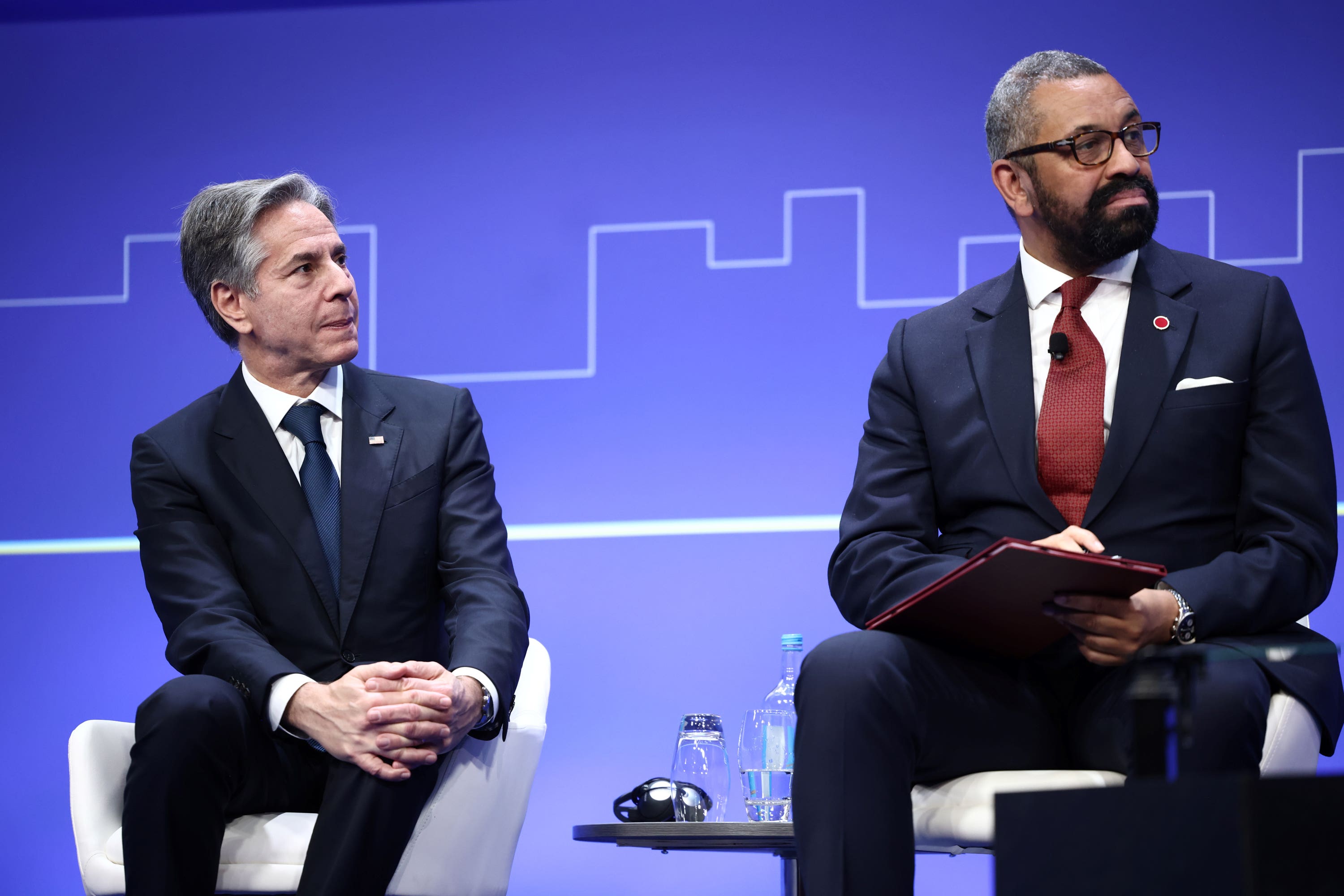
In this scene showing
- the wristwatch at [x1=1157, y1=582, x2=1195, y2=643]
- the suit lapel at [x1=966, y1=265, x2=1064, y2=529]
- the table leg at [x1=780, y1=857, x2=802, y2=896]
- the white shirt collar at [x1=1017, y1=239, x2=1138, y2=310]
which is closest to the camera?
the wristwatch at [x1=1157, y1=582, x2=1195, y2=643]

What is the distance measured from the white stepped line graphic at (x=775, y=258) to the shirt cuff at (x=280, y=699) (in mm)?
1272

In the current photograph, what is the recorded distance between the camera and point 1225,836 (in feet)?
3.36

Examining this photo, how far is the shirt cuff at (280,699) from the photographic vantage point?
2117 millimetres

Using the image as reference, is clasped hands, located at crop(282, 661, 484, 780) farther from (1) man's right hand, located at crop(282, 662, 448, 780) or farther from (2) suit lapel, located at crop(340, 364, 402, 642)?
(2) suit lapel, located at crop(340, 364, 402, 642)

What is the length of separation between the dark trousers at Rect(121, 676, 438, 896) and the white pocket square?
127cm

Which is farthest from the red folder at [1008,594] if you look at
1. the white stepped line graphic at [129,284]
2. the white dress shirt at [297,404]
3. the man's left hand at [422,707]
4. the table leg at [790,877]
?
the white stepped line graphic at [129,284]

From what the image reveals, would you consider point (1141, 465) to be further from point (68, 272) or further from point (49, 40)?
point (49, 40)

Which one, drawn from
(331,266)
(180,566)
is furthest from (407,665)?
(331,266)

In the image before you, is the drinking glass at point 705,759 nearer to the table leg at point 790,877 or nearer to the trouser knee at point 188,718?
the table leg at point 790,877

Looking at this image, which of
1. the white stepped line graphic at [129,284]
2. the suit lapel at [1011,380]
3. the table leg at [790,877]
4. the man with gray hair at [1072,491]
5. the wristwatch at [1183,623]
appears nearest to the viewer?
the man with gray hair at [1072,491]

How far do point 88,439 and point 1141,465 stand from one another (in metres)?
2.76

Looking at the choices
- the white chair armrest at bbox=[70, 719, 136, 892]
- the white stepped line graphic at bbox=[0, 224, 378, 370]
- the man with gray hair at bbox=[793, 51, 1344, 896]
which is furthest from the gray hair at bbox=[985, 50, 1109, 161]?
the white stepped line graphic at bbox=[0, 224, 378, 370]

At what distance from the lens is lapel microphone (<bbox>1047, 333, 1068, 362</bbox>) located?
2152mm

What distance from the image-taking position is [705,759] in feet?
9.70
